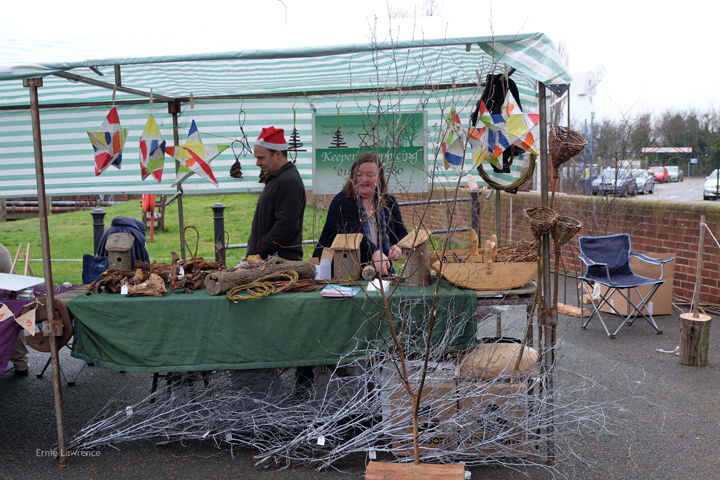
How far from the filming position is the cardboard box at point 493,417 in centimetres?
321

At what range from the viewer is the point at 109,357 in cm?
348

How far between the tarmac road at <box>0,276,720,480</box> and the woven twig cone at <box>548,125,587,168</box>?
1.03 meters

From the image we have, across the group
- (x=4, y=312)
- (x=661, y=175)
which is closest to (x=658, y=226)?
(x=4, y=312)

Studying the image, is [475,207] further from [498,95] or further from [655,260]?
[498,95]

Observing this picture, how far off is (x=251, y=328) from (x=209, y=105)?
2.97m

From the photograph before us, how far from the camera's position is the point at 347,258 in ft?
12.1

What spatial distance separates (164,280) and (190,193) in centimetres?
236

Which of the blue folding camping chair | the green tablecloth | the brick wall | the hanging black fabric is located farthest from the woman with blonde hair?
the blue folding camping chair

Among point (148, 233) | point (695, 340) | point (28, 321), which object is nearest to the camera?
point (28, 321)

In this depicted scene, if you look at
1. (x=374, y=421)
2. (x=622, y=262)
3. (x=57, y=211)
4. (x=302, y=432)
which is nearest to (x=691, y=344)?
(x=622, y=262)

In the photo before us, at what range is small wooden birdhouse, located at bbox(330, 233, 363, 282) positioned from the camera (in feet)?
12.0

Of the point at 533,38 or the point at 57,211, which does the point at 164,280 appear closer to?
the point at 533,38

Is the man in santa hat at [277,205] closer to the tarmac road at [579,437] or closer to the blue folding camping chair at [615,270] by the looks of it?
the tarmac road at [579,437]

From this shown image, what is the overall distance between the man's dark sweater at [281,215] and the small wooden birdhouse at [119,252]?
82cm
